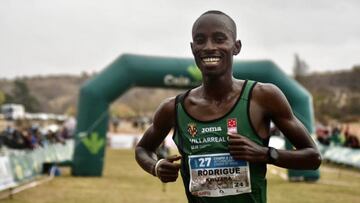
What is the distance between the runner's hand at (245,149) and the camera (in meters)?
3.37

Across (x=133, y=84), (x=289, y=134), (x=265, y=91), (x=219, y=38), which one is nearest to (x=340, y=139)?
(x=133, y=84)

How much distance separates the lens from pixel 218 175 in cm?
353

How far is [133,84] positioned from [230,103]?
15.1 m

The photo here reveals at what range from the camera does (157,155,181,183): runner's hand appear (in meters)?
3.52

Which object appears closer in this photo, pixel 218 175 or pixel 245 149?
pixel 245 149

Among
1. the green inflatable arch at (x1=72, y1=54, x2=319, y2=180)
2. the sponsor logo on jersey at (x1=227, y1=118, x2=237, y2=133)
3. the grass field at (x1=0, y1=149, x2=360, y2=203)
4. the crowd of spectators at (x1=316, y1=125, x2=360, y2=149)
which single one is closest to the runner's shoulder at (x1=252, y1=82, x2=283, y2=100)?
the sponsor logo on jersey at (x1=227, y1=118, x2=237, y2=133)

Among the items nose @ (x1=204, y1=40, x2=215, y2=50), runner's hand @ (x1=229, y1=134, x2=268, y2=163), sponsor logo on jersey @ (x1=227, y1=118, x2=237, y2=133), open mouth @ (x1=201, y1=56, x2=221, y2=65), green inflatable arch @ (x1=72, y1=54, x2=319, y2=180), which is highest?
nose @ (x1=204, y1=40, x2=215, y2=50)

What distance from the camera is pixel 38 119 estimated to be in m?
70.8

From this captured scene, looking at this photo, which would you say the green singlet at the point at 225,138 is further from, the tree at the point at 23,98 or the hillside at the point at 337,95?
the tree at the point at 23,98

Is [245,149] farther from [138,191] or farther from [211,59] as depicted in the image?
[138,191]

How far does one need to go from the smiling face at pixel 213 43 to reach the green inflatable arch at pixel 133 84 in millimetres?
14701

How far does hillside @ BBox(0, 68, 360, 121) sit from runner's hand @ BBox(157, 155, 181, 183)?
68.0 m

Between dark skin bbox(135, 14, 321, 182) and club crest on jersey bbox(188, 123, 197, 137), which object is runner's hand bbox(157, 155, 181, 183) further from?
club crest on jersey bbox(188, 123, 197, 137)

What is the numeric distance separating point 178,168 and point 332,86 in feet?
375
